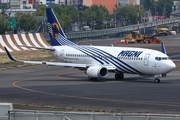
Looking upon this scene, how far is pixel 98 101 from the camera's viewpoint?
158 ft

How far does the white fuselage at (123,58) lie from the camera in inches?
2395

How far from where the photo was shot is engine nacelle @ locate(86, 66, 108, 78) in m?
63.9

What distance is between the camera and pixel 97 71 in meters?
63.8

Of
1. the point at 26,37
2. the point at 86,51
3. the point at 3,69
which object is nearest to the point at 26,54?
the point at 26,37

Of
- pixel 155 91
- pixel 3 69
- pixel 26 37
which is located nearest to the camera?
pixel 155 91

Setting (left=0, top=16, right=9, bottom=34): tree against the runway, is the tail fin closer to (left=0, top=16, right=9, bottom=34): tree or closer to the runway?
the runway

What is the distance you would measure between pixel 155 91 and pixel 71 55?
17.2 m

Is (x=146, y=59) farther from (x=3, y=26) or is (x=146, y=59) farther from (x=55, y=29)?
(x=3, y=26)

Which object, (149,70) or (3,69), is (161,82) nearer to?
(149,70)

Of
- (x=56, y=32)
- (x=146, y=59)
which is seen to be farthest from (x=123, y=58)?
(x=56, y=32)

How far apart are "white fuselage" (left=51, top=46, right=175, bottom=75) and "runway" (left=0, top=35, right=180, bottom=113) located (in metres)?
1.42

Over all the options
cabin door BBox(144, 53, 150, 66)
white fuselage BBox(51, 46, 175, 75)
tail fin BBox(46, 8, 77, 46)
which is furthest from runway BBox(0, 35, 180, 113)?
tail fin BBox(46, 8, 77, 46)

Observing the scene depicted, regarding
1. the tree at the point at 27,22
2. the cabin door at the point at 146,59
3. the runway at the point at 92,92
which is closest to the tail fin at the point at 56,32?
the runway at the point at 92,92

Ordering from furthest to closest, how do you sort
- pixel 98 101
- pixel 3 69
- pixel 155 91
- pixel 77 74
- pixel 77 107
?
pixel 3 69, pixel 77 74, pixel 155 91, pixel 98 101, pixel 77 107
